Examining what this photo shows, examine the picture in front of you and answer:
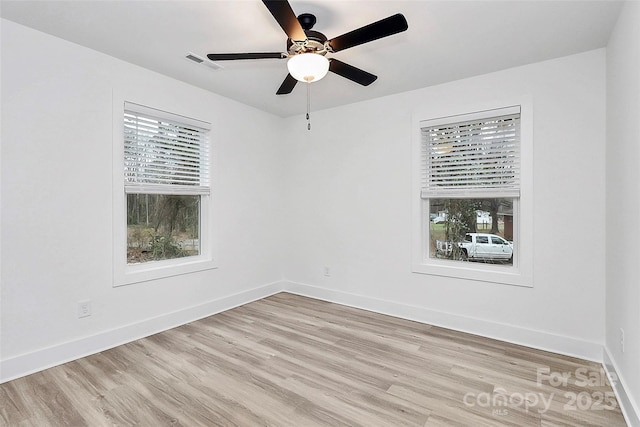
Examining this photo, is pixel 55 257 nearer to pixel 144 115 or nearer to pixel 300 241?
pixel 144 115

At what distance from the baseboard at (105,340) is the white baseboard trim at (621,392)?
3571 mm

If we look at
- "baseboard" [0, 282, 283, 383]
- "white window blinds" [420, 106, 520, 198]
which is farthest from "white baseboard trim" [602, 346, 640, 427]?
"baseboard" [0, 282, 283, 383]

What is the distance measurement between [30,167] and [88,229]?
2.01 ft

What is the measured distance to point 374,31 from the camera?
6.25ft

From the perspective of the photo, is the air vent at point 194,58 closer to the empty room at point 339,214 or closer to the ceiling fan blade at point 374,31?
the empty room at point 339,214

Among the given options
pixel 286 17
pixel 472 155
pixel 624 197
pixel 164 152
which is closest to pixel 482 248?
pixel 472 155

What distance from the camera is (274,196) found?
4.67 m

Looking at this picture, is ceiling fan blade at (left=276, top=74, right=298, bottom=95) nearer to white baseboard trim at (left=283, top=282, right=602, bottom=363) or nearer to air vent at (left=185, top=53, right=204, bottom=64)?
air vent at (left=185, top=53, right=204, bottom=64)

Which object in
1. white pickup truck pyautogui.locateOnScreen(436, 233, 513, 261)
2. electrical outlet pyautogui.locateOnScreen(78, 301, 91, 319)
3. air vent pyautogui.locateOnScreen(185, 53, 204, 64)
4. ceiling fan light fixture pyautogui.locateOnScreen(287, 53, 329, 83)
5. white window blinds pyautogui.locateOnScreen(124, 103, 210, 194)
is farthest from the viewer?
white pickup truck pyautogui.locateOnScreen(436, 233, 513, 261)

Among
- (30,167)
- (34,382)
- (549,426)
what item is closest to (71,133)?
(30,167)

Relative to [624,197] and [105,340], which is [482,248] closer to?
[624,197]

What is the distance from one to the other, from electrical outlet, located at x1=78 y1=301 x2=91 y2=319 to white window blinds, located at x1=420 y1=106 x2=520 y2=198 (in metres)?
3.34

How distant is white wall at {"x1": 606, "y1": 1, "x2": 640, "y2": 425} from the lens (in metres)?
1.83

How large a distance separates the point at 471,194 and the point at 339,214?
1.59 m
